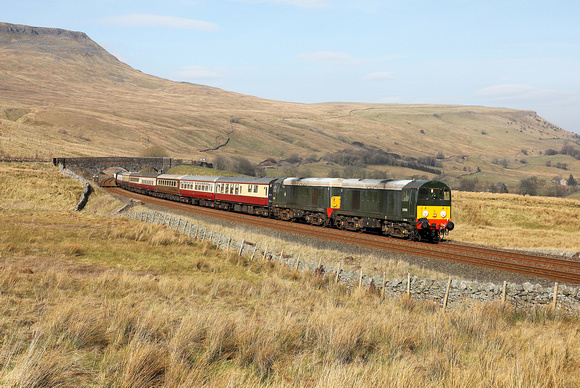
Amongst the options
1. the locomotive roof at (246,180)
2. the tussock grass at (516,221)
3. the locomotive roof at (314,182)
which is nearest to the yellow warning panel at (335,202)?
the locomotive roof at (314,182)

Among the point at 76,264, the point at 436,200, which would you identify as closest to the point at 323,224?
the point at 436,200

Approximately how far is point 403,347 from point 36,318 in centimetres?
781

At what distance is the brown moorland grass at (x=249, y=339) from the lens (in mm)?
7191

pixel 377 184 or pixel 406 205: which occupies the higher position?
pixel 377 184

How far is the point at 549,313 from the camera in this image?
1509 cm

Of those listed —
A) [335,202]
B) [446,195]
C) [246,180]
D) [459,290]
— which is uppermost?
[246,180]

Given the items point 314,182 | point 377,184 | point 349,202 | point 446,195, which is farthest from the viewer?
point 314,182

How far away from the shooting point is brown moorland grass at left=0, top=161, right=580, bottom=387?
719cm

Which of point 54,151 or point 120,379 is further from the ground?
point 54,151

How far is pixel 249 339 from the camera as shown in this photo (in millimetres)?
9078

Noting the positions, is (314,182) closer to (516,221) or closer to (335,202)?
(335,202)

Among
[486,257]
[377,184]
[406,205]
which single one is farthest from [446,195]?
[486,257]

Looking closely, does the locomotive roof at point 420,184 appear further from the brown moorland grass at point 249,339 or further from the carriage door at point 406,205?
the brown moorland grass at point 249,339

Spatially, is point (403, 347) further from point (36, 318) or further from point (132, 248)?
point (132, 248)
